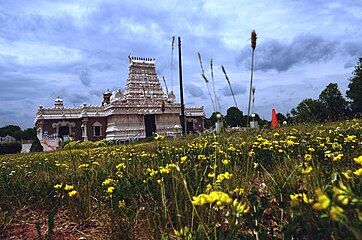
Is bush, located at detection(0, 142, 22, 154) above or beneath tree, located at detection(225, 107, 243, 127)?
beneath

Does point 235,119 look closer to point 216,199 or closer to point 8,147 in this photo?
point 8,147

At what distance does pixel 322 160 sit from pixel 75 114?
4033 centimetres

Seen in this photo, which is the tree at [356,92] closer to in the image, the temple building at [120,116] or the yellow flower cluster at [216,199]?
the temple building at [120,116]

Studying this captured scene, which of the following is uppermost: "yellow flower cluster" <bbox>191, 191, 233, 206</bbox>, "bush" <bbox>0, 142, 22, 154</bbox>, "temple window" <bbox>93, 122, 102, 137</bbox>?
"temple window" <bbox>93, 122, 102, 137</bbox>

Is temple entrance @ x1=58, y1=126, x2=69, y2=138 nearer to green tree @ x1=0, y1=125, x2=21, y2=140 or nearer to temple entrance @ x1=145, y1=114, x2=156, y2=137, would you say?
temple entrance @ x1=145, y1=114, x2=156, y2=137

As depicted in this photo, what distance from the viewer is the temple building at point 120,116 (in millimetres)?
37156

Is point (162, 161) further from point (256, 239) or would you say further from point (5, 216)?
point (256, 239)

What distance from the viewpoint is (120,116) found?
3722 cm

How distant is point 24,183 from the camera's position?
3475 millimetres

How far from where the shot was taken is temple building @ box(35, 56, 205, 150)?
122 feet

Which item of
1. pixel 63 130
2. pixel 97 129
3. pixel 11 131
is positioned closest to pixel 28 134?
pixel 11 131

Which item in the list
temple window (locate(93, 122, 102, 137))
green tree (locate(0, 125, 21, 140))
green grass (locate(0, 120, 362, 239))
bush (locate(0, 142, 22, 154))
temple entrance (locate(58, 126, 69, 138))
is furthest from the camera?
green tree (locate(0, 125, 21, 140))

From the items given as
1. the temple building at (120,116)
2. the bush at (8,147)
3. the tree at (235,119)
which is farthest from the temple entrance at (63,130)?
the tree at (235,119)

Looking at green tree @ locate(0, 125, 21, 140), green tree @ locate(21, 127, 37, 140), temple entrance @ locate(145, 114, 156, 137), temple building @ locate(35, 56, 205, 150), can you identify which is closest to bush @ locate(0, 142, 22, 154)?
temple building @ locate(35, 56, 205, 150)
